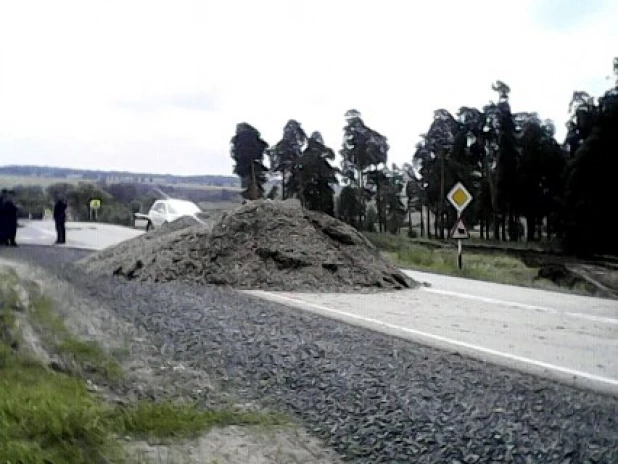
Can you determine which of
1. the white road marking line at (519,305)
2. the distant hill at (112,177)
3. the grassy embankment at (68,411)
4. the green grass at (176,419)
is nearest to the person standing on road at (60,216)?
the distant hill at (112,177)

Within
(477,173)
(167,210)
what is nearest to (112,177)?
(167,210)

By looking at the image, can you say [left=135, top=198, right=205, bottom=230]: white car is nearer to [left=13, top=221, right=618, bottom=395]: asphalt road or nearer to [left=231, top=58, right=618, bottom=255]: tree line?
[left=231, top=58, right=618, bottom=255]: tree line

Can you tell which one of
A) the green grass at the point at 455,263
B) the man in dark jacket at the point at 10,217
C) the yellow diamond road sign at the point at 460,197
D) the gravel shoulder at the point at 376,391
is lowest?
the gravel shoulder at the point at 376,391

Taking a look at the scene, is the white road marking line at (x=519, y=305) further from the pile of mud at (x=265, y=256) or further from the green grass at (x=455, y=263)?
the green grass at (x=455, y=263)

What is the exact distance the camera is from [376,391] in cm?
731

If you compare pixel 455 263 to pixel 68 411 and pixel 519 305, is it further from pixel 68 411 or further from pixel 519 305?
pixel 68 411

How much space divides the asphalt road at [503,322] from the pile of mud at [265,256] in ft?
3.91

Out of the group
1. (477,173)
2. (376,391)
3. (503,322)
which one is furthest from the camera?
(477,173)

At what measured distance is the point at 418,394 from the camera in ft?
23.7

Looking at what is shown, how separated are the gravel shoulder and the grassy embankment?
0.54 metres

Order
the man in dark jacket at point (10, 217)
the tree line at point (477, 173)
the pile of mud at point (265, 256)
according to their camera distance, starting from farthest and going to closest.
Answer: the tree line at point (477, 173), the man in dark jacket at point (10, 217), the pile of mud at point (265, 256)

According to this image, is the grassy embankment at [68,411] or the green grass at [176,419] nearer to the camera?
the grassy embankment at [68,411]

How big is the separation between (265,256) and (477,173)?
40.6 metres

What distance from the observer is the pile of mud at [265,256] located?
17797 millimetres
